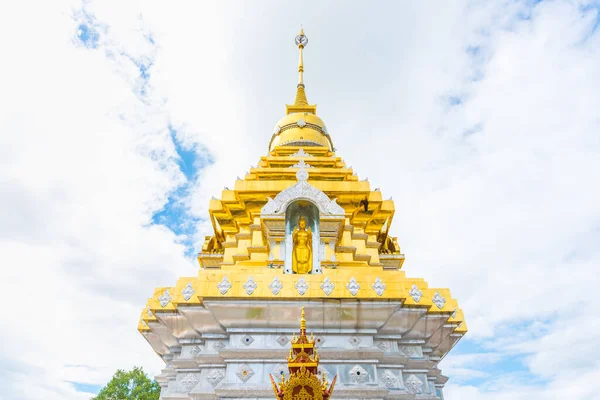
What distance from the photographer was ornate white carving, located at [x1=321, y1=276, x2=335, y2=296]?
409 inches

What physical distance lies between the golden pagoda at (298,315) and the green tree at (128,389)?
15.4 m

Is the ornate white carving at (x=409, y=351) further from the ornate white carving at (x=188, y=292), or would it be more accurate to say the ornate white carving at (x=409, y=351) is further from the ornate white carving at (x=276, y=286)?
the ornate white carving at (x=188, y=292)

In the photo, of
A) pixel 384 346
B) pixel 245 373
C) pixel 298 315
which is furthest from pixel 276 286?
pixel 384 346

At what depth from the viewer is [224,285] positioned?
1046cm

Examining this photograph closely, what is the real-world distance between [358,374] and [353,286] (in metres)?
1.93

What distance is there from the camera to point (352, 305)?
33.6 ft

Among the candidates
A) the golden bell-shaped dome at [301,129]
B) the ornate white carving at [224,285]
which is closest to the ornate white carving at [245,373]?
the ornate white carving at [224,285]

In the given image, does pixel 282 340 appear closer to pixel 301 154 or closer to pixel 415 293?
pixel 415 293

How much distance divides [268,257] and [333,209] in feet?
7.60

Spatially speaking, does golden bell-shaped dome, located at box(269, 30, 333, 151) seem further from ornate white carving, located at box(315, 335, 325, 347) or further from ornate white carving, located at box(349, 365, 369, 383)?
ornate white carving, located at box(349, 365, 369, 383)

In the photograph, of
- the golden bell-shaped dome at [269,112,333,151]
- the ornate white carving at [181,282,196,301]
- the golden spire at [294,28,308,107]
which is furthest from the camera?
the golden spire at [294,28,308,107]

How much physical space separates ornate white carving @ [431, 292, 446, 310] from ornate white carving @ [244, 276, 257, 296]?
14.6ft

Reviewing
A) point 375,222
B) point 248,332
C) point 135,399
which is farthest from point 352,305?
point 135,399

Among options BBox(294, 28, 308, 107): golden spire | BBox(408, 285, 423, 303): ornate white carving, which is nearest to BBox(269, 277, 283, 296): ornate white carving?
BBox(408, 285, 423, 303): ornate white carving
